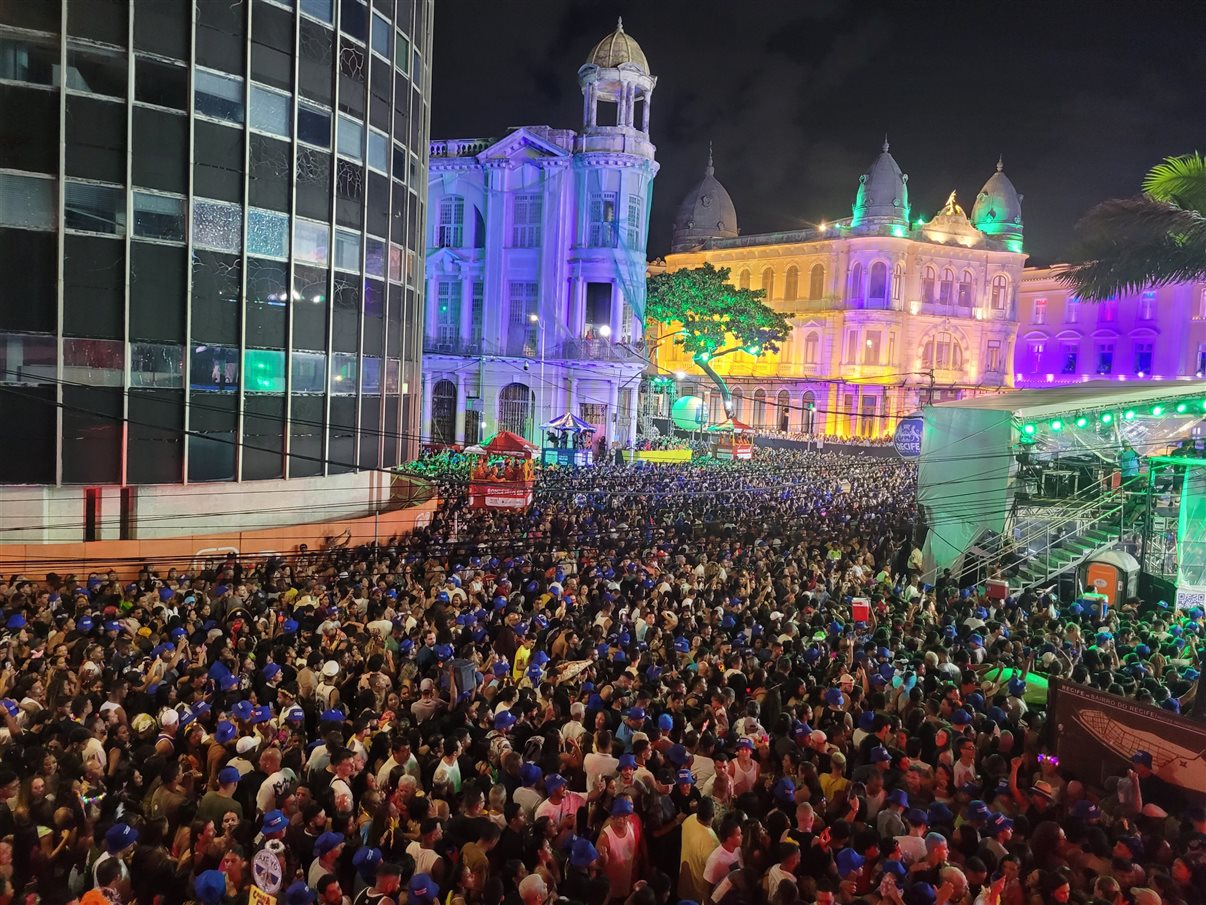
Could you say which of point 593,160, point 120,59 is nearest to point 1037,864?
point 120,59

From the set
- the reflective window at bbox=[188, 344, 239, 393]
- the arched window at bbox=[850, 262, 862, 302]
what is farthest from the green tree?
the reflective window at bbox=[188, 344, 239, 393]

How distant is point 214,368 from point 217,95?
17.0 ft

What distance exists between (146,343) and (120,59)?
16.6ft

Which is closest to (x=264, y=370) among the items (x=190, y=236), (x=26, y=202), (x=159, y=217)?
(x=190, y=236)

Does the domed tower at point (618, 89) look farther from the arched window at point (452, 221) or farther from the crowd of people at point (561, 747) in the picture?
the crowd of people at point (561, 747)

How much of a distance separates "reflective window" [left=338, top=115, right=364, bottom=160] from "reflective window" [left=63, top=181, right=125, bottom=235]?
4832 millimetres

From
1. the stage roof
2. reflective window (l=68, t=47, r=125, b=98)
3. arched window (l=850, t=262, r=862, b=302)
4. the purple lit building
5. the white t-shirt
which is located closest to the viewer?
the white t-shirt

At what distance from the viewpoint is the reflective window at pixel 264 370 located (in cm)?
1808

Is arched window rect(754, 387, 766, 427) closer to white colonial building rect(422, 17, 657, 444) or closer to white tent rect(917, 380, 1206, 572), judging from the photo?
white colonial building rect(422, 17, 657, 444)

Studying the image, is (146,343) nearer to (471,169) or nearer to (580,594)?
(580,594)

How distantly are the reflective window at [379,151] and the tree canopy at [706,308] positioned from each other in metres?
27.2

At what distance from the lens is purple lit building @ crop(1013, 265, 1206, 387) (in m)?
52.3

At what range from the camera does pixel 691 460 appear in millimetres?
33094

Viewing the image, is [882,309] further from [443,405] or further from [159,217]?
[159,217]
